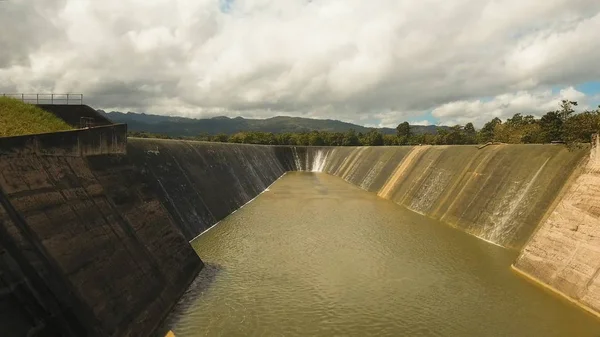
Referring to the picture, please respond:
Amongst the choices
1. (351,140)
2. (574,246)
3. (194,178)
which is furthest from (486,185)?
(351,140)

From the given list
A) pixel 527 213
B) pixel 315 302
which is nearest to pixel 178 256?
pixel 315 302

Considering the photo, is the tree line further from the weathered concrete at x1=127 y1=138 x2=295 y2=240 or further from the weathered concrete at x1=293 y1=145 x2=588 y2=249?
the weathered concrete at x1=127 y1=138 x2=295 y2=240

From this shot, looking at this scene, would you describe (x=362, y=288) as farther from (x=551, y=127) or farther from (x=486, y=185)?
(x=551, y=127)

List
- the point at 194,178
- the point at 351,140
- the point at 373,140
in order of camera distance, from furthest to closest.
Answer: the point at 351,140
the point at 373,140
the point at 194,178

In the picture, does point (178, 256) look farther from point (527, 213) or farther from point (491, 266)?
point (527, 213)

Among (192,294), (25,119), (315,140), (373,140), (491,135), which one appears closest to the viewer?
(192,294)

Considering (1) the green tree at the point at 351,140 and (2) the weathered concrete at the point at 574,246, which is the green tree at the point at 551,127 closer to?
(2) the weathered concrete at the point at 574,246
